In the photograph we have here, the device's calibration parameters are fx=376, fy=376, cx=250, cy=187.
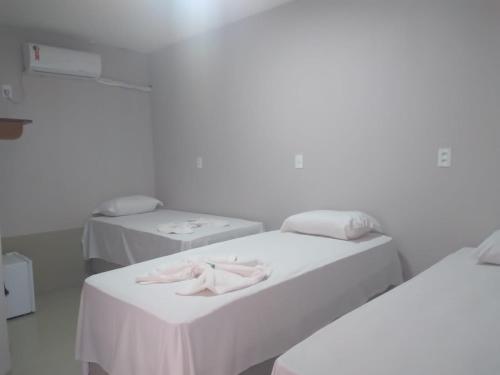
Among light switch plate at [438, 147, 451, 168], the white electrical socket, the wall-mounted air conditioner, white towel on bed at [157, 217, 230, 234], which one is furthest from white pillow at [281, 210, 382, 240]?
the white electrical socket

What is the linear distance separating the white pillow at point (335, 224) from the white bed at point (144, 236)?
22.3 inches

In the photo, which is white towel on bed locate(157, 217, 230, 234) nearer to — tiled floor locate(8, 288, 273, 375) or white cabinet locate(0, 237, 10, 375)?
tiled floor locate(8, 288, 273, 375)

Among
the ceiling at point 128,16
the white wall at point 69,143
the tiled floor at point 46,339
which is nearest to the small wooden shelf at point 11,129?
the white wall at point 69,143

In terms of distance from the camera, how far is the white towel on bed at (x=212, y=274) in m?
1.63

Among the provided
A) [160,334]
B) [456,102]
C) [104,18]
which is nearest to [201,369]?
[160,334]

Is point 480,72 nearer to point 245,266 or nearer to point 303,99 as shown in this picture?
point 303,99

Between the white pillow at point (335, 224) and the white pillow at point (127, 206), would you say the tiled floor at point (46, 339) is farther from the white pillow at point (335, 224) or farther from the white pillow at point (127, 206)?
the white pillow at point (335, 224)

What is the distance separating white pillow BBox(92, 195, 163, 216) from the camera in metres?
3.67

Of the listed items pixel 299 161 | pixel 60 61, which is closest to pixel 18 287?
pixel 60 61

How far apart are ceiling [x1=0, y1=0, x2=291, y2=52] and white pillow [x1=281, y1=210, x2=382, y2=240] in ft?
5.51

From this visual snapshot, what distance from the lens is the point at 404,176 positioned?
7.97 ft

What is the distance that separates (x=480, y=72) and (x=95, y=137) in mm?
3363

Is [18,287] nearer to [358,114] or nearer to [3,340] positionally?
[3,340]

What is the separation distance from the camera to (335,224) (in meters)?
2.43
